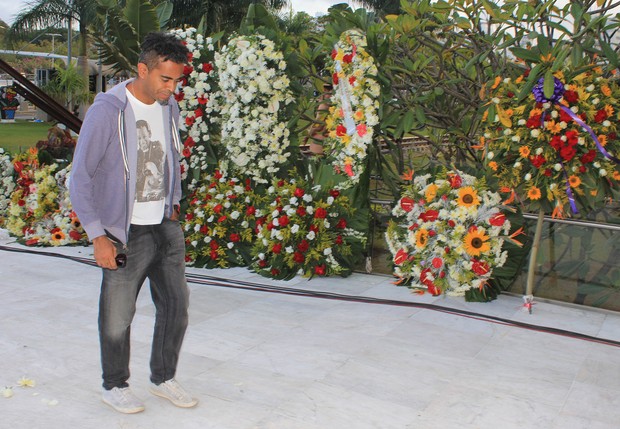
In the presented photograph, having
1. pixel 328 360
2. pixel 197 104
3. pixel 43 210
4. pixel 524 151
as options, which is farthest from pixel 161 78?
pixel 43 210

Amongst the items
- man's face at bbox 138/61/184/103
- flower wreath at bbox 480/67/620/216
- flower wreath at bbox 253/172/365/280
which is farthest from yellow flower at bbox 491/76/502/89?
man's face at bbox 138/61/184/103

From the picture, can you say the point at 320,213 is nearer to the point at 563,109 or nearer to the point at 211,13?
the point at 563,109

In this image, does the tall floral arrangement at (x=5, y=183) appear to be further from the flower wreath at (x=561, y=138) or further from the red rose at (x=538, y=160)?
the red rose at (x=538, y=160)

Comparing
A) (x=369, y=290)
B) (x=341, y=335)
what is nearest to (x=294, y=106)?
(x=369, y=290)

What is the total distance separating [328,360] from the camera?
183 inches

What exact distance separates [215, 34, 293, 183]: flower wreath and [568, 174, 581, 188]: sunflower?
294 centimetres

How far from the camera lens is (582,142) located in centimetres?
513

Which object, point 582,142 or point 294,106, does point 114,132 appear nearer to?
point 582,142

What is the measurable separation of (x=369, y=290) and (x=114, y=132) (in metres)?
3.50

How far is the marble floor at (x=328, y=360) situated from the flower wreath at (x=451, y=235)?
0.66ft

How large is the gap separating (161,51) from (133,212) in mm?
805

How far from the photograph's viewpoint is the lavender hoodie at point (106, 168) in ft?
11.1

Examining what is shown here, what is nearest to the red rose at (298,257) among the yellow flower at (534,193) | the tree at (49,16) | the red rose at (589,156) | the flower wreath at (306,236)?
the flower wreath at (306,236)

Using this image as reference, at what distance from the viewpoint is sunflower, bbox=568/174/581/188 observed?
523cm
